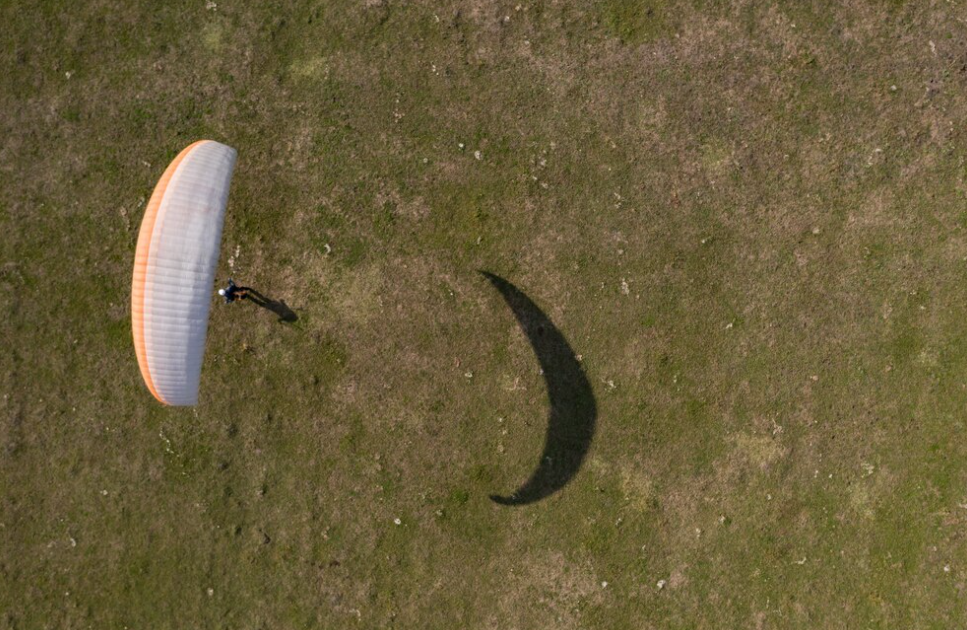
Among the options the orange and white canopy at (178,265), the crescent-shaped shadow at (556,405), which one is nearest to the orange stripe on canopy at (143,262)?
the orange and white canopy at (178,265)

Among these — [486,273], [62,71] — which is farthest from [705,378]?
[62,71]

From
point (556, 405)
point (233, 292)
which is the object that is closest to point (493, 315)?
point (556, 405)

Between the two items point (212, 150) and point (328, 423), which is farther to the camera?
point (328, 423)

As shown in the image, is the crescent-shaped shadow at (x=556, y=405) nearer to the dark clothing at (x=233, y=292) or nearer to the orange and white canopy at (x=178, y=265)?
the dark clothing at (x=233, y=292)

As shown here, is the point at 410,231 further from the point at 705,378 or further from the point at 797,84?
the point at 797,84

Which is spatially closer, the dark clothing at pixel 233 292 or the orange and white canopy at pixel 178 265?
the orange and white canopy at pixel 178 265

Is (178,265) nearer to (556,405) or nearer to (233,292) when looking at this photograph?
(233,292)
